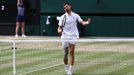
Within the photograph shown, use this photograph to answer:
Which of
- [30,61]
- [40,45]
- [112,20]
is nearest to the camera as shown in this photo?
[30,61]

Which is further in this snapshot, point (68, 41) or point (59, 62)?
point (59, 62)

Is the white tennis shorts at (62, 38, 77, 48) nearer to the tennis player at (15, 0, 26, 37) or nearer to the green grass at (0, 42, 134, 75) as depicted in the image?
the green grass at (0, 42, 134, 75)

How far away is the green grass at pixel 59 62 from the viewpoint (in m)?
14.0

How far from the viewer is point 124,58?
49.3ft

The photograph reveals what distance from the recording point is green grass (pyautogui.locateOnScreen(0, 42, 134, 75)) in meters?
14.0

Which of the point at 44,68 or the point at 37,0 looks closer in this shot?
the point at 44,68

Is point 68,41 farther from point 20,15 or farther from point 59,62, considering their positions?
point 20,15

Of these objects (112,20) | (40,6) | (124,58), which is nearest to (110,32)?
(112,20)

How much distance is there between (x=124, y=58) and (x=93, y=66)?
1036 millimetres

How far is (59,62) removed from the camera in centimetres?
1551

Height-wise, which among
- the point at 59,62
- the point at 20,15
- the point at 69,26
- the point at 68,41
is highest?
the point at 69,26

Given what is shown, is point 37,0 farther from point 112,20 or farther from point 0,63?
point 0,63

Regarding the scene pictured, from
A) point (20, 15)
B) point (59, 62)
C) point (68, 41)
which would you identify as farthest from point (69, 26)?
point (20, 15)

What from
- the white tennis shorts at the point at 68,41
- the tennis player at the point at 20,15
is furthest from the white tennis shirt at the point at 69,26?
the tennis player at the point at 20,15
